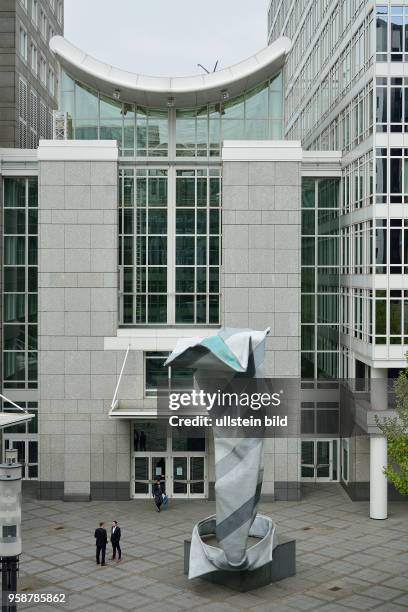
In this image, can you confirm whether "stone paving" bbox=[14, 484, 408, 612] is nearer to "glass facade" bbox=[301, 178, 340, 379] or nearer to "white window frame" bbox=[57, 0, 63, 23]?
"glass facade" bbox=[301, 178, 340, 379]

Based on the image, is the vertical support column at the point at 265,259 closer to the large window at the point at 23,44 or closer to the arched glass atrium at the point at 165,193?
the arched glass atrium at the point at 165,193

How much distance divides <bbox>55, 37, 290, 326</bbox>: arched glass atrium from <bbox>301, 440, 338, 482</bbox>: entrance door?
27.4ft

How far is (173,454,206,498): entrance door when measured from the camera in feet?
129

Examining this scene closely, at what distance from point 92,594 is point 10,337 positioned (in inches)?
677

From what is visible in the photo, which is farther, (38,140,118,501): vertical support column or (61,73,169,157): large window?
(61,73,169,157): large window

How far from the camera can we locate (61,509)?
37219 mm

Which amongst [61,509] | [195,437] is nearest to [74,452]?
[61,509]

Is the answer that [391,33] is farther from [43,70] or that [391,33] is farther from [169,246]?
[43,70]

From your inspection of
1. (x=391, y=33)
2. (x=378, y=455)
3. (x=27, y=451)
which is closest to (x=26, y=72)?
(x=27, y=451)

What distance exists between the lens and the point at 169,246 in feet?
130

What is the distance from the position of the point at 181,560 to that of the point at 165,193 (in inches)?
644

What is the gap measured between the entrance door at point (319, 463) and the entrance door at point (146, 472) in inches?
292

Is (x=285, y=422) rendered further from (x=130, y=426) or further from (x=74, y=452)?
(x=74, y=452)

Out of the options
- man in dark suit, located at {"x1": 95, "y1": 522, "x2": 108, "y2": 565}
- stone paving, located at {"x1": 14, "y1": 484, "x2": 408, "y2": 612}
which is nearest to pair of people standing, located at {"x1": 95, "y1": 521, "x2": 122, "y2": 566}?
man in dark suit, located at {"x1": 95, "y1": 522, "x2": 108, "y2": 565}
